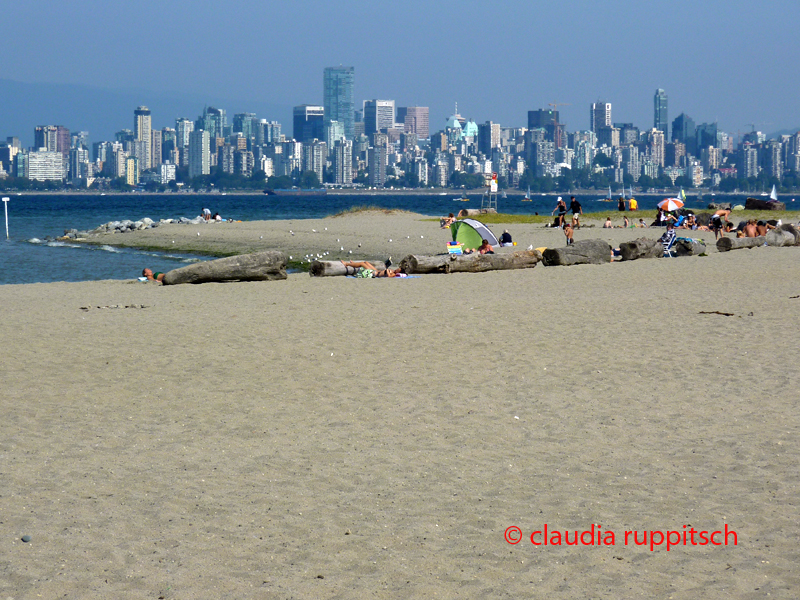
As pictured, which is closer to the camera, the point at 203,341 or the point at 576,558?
the point at 576,558

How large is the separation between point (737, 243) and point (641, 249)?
422 centimetres

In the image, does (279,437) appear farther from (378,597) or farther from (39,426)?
(378,597)

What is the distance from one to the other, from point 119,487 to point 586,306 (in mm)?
9549

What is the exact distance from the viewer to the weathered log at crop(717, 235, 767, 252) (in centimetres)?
2484

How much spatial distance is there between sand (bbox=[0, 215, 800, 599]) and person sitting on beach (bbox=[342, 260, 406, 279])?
6164 mm

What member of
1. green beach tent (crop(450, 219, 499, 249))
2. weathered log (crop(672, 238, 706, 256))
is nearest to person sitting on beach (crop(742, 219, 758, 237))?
weathered log (crop(672, 238, 706, 256))

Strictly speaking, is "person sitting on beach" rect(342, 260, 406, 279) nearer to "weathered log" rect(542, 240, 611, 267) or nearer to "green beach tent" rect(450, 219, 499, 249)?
"weathered log" rect(542, 240, 611, 267)

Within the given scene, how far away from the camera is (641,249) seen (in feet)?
75.0

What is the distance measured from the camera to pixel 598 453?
23.2 feet

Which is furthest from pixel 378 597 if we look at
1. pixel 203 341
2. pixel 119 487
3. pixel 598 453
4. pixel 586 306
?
pixel 586 306

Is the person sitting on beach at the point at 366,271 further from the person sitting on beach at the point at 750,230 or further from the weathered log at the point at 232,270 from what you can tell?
the person sitting on beach at the point at 750,230

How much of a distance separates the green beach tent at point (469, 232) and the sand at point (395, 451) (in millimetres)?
13006

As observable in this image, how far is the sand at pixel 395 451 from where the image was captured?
4977mm

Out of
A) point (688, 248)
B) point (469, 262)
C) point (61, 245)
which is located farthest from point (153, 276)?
point (61, 245)
